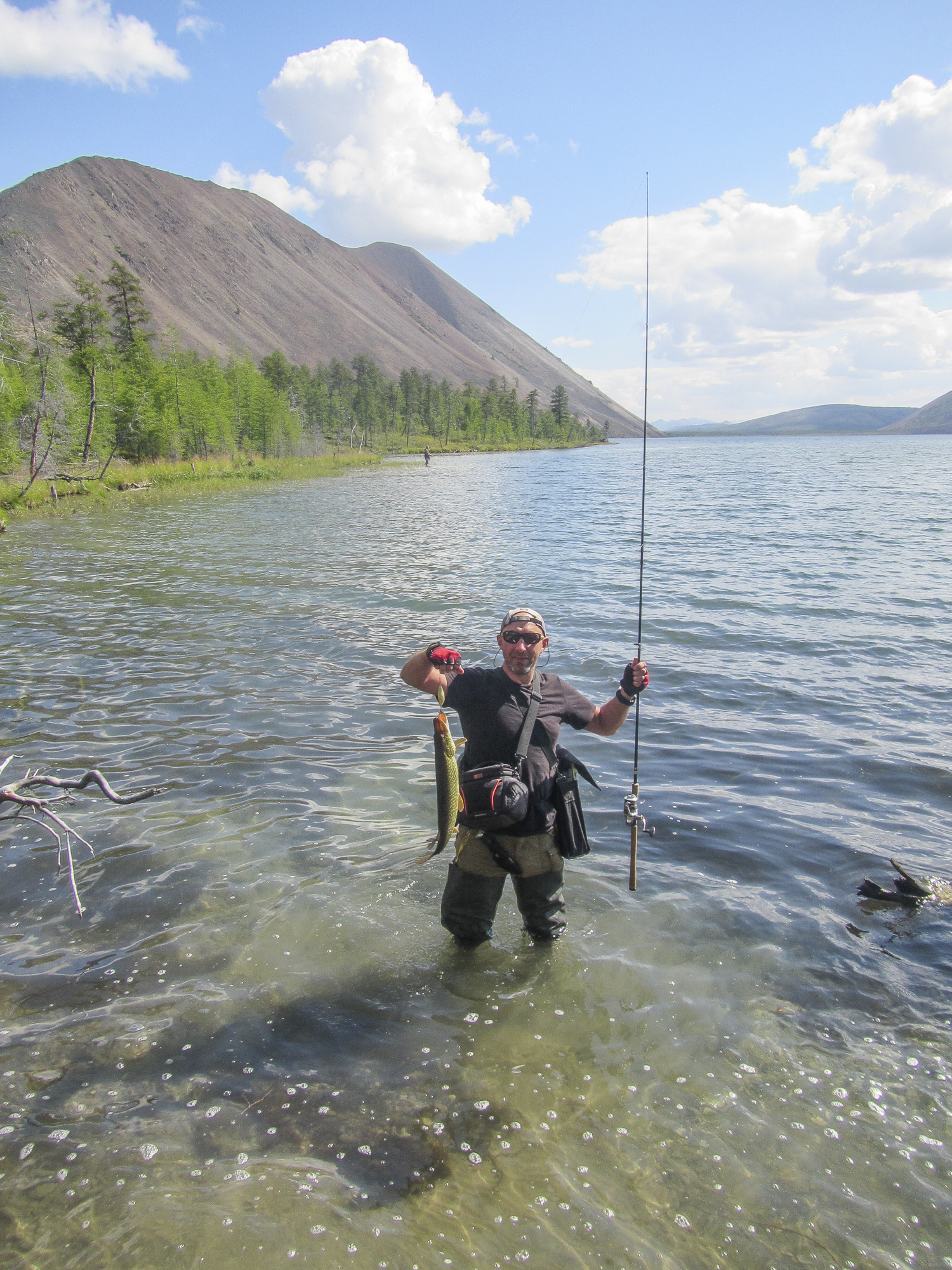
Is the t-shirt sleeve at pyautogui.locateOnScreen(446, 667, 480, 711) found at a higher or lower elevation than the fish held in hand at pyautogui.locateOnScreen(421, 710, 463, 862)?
higher

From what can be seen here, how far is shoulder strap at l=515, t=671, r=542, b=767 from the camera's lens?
5262 millimetres

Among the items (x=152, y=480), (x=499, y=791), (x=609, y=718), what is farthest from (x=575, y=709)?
(x=152, y=480)

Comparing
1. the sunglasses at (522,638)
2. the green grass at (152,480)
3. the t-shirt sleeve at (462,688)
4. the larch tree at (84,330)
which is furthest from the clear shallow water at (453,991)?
the larch tree at (84,330)

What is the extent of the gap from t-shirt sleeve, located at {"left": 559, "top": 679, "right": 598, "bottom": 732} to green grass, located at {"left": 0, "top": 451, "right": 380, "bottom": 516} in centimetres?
3784

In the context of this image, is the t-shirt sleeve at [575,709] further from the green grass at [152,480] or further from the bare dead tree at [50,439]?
the bare dead tree at [50,439]

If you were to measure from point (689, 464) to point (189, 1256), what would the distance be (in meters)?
103

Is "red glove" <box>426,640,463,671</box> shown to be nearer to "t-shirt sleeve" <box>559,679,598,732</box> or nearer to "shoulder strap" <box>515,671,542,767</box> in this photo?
"shoulder strap" <box>515,671,542,767</box>

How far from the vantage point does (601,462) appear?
116000 mm

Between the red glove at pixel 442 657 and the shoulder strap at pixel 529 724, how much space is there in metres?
0.65

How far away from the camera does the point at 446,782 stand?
4.91 metres

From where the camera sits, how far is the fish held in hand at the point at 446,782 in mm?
4766

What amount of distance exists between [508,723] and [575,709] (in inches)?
23.0

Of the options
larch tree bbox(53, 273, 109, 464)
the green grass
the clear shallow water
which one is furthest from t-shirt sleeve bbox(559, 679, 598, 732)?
larch tree bbox(53, 273, 109, 464)

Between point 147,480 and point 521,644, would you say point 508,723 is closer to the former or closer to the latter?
point 521,644
